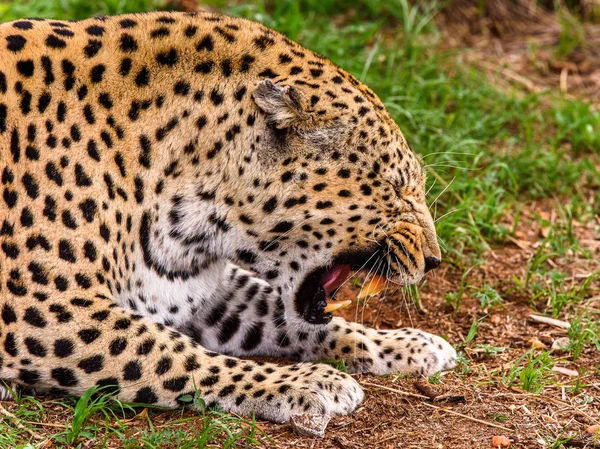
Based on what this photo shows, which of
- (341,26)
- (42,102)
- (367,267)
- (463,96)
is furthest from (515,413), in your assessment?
(341,26)

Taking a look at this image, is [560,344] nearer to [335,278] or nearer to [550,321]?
[550,321]

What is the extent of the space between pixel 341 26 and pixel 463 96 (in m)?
2.01

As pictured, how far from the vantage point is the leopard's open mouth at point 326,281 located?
5.93m

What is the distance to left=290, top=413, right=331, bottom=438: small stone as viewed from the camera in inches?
210

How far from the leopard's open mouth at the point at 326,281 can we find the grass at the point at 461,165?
95cm

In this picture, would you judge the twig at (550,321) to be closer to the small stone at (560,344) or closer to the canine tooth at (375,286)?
the small stone at (560,344)

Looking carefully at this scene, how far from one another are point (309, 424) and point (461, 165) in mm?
3891

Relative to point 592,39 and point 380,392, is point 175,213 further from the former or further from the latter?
point 592,39

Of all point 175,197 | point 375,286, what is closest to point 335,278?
point 375,286

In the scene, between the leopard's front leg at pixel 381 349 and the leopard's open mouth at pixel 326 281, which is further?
the leopard's front leg at pixel 381 349

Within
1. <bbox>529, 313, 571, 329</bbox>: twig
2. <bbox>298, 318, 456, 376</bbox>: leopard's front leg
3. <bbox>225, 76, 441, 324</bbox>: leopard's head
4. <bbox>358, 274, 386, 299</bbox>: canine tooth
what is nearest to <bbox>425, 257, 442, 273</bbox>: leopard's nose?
<bbox>225, 76, 441, 324</bbox>: leopard's head

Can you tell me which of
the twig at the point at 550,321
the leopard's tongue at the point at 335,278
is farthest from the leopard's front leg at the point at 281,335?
the twig at the point at 550,321

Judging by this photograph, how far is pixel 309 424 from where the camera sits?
5.36 meters

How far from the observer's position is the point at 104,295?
5.54 meters
